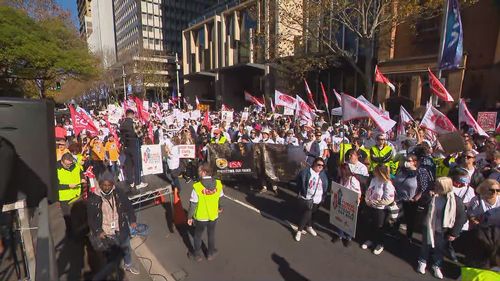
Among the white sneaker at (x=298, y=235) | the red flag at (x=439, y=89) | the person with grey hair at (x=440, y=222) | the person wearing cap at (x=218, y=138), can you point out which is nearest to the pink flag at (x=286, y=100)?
the person wearing cap at (x=218, y=138)

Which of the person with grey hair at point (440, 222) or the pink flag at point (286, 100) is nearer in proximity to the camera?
the person with grey hair at point (440, 222)

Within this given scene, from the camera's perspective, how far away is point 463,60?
15695mm

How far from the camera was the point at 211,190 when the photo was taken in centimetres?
490

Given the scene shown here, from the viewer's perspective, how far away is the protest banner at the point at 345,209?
525 cm

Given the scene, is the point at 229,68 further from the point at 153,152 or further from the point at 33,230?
the point at 33,230

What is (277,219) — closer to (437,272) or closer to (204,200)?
(204,200)

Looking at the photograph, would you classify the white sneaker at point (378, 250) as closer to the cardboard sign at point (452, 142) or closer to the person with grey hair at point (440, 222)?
the person with grey hair at point (440, 222)

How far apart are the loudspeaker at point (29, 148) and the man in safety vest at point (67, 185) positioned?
1.25 meters

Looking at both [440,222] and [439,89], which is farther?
[439,89]

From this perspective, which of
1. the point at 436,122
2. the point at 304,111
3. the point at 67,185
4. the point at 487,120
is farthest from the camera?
the point at 304,111

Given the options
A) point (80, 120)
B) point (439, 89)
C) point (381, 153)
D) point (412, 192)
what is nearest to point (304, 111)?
point (439, 89)

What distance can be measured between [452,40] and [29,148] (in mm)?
10590

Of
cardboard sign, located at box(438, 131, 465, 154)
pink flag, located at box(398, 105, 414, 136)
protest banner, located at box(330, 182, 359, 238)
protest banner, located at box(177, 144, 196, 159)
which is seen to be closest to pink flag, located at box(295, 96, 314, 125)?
pink flag, located at box(398, 105, 414, 136)

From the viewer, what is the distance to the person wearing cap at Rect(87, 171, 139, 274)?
430 centimetres
